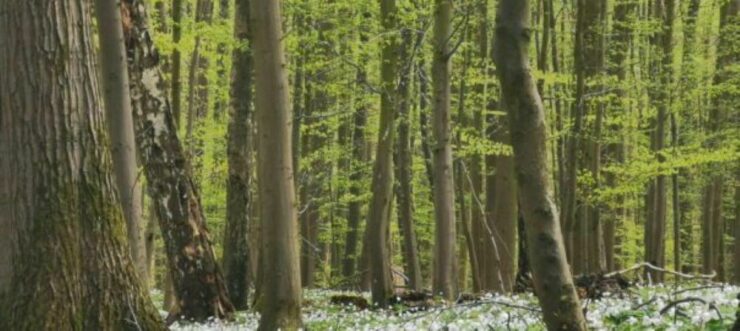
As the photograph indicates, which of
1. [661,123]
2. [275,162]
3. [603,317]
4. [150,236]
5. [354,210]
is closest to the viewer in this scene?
[603,317]

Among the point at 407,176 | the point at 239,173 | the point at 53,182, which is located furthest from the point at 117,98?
the point at 407,176

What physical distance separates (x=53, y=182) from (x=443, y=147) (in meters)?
6.87

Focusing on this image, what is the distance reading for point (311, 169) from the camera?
23.7 m

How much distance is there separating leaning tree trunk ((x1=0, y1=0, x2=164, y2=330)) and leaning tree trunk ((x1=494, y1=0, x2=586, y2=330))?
294 centimetres

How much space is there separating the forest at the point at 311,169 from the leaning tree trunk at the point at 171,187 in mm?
28

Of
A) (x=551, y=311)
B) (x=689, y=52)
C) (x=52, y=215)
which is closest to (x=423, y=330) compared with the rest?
(x=551, y=311)

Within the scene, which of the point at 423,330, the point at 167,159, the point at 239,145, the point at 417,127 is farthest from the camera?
the point at 417,127

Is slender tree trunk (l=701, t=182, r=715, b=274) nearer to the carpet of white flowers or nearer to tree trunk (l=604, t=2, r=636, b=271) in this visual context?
tree trunk (l=604, t=2, r=636, b=271)

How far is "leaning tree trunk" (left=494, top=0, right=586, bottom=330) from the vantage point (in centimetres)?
423

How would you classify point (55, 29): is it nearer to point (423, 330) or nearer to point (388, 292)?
point (423, 330)

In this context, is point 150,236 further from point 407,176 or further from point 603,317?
point 603,317

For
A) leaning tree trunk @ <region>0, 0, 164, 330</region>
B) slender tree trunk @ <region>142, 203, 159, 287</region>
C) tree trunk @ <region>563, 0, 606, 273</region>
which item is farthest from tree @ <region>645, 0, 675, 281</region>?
leaning tree trunk @ <region>0, 0, 164, 330</region>

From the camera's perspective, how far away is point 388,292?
456 inches

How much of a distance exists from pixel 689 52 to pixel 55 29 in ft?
65.4
